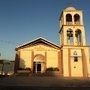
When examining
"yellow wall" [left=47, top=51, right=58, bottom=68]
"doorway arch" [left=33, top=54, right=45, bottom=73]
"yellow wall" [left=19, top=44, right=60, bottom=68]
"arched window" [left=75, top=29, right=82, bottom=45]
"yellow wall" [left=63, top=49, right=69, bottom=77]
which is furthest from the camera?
"arched window" [left=75, top=29, right=82, bottom=45]

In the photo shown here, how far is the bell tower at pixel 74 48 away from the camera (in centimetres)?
3075

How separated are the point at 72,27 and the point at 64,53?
490 centimetres

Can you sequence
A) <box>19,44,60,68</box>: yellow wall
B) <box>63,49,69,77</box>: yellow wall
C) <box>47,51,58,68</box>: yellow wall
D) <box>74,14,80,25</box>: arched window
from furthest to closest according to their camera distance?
<box>74,14,80,25</box>: arched window, <box>47,51,58,68</box>: yellow wall, <box>19,44,60,68</box>: yellow wall, <box>63,49,69,77</box>: yellow wall

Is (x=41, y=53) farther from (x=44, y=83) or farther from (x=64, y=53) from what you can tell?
(x=44, y=83)

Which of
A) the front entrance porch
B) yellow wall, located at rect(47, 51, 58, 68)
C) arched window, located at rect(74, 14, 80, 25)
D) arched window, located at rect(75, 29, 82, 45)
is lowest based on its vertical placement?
the front entrance porch

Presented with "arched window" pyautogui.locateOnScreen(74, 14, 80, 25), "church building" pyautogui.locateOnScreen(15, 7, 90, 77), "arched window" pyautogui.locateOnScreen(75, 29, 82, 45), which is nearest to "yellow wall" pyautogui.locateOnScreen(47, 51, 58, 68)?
"church building" pyautogui.locateOnScreen(15, 7, 90, 77)

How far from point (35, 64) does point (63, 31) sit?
7101 millimetres

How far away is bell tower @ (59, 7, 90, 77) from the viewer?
3075 cm

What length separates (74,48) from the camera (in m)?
31.5

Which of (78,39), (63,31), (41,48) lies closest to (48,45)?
(41,48)

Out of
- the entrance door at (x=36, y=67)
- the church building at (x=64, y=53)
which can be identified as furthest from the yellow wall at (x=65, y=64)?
the entrance door at (x=36, y=67)

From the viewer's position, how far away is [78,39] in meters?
34.8

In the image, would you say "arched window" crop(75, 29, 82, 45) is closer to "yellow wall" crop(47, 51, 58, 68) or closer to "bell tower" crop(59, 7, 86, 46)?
"bell tower" crop(59, 7, 86, 46)

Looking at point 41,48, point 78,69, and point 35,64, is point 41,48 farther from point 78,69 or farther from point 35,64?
point 78,69
